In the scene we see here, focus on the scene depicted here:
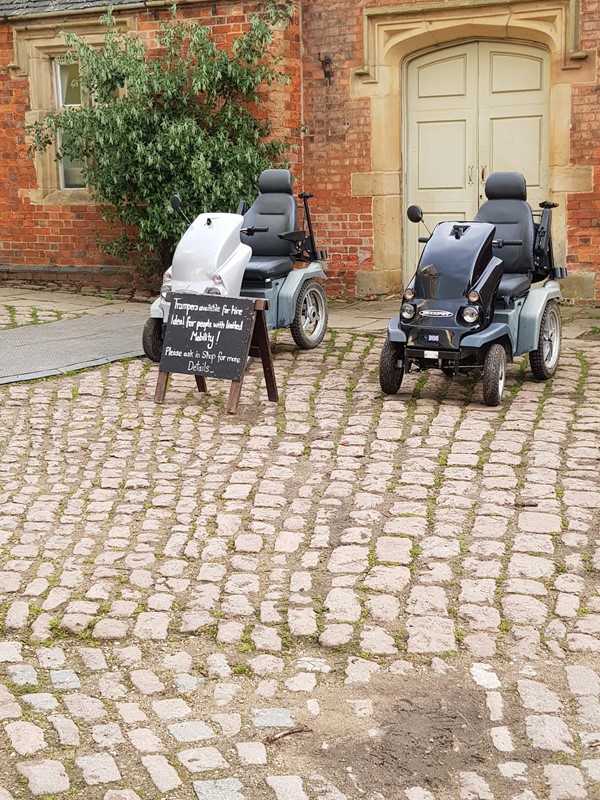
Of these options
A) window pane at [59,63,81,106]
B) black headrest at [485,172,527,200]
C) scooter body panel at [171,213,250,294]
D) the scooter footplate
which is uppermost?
window pane at [59,63,81,106]

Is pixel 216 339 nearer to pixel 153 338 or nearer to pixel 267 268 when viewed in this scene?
pixel 153 338

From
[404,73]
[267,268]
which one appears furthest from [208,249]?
[404,73]

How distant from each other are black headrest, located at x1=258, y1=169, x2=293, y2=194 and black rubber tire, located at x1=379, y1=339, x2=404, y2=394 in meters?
2.53

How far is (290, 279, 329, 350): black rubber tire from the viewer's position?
9656 mm

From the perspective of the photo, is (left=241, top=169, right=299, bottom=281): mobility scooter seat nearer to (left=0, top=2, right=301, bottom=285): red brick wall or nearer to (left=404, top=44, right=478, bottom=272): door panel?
(left=404, top=44, right=478, bottom=272): door panel

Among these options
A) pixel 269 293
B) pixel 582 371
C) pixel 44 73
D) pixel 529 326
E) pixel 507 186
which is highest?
pixel 44 73

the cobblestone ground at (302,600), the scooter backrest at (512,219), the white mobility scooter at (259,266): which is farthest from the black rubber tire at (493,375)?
the white mobility scooter at (259,266)

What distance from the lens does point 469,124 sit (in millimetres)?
12484

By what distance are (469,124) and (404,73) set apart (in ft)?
3.11

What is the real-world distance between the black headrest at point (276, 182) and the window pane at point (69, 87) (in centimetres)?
527

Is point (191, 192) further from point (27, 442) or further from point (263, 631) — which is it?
point (263, 631)

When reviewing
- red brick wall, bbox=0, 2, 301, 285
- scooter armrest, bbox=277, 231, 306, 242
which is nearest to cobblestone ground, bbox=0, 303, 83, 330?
red brick wall, bbox=0, 2, 301, 285

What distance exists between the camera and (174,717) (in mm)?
3816

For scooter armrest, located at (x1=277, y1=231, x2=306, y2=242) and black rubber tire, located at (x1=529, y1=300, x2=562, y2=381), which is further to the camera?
scooter armrest, located at (x1=277, y1=231, x2=306, y2=242)
